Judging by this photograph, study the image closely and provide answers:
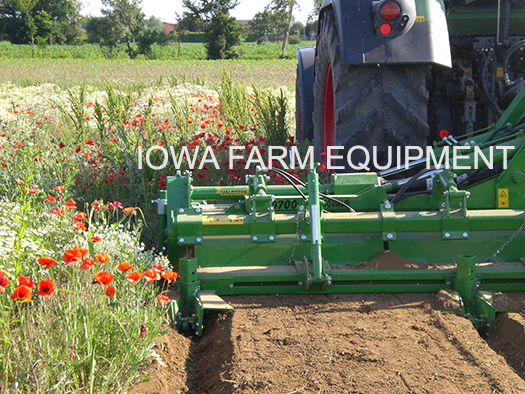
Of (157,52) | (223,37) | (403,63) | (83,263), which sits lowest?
(83,263)

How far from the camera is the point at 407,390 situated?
2.13m

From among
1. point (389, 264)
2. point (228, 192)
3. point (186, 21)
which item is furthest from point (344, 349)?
point (186, 21)

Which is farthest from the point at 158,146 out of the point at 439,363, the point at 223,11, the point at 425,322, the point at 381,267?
the point at 223,11

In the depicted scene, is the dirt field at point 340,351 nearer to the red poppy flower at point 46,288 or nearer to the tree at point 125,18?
the red poppy flower at point 46,288

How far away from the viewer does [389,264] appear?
3.15 m

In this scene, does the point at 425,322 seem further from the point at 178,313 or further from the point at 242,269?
the point at 178,313

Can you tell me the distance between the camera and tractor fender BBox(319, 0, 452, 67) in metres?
3.42

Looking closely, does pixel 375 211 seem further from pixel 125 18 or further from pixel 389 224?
pixel 125 18

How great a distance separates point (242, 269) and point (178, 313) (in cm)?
46

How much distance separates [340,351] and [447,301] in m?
0.77

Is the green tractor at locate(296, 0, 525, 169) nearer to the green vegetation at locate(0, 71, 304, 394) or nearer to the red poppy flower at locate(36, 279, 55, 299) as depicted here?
the green vegetation at locate(0, 71, 304, 394)

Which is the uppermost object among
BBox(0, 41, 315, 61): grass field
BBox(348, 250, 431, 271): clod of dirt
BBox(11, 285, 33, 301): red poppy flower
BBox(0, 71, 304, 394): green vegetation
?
BBox(0, 41, 315, 61): grass field

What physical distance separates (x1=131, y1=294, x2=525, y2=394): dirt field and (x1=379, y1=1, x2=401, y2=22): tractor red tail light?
170 cm

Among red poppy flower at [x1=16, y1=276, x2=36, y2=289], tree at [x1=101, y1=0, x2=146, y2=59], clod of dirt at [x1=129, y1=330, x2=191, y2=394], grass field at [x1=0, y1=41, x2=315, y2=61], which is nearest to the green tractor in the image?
clod of dirt at [x1=129, y1=330, x2=191, y2=394]
